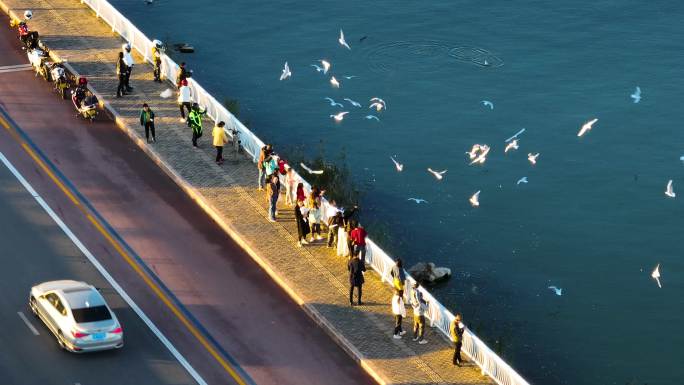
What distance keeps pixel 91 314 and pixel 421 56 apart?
31157mm

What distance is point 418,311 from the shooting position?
41188 mm

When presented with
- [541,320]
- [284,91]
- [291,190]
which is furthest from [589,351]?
[284,91]

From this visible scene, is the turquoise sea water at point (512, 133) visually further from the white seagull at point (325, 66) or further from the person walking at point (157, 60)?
the person walking at point (157, 60)

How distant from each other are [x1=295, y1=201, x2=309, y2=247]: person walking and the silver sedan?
784 cm

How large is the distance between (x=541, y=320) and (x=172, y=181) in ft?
44.0

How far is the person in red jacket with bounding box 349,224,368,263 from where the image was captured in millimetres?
43938

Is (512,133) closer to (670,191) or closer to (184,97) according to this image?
(670,191)

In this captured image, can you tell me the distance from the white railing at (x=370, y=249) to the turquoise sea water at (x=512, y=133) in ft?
14.2

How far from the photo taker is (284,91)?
211 feet

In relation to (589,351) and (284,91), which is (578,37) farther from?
(589,351)

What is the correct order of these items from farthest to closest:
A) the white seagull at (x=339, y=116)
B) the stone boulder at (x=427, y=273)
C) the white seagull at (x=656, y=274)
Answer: the white seagull at (x=339, y=116) < the white seagull at (x=656, y=274) < the stone boulder at (x=427, y=273)

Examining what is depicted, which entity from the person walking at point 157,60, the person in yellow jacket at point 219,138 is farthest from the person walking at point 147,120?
the person walking at point 157,60

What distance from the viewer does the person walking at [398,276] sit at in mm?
41625

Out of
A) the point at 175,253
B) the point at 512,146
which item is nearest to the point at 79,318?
the point at 175,253
